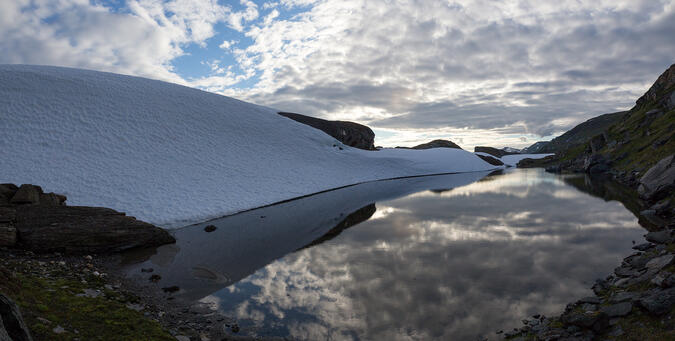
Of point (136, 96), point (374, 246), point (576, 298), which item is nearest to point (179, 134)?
point (136, 96)

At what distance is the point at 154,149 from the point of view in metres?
35.6

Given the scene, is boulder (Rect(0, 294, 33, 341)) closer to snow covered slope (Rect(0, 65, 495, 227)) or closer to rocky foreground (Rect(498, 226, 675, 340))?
rocky foreground (Rect(498, 226, 675, 340))

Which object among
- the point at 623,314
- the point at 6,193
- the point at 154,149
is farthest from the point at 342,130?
the point at 623,314

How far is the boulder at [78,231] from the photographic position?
1378 centimetres

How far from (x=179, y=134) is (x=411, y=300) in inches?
1617

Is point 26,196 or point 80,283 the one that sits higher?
point 26,196

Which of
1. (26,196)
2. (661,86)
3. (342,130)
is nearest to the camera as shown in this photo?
(26,196)

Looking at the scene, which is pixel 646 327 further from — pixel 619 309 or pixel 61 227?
pixel 61 227

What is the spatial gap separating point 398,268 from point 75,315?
10.3m

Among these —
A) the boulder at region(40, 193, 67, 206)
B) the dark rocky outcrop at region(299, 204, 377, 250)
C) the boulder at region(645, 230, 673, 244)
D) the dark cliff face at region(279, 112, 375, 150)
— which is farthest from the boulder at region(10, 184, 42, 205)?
the dark cliff face at region(279, 112, 375, 150)

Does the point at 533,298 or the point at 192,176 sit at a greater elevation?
the point at 192,176

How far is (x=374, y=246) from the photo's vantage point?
15.9m

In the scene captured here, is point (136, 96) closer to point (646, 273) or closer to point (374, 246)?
point (374, 246)

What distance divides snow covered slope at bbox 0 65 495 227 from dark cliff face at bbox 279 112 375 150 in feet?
46.5
